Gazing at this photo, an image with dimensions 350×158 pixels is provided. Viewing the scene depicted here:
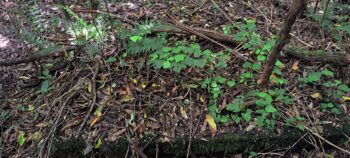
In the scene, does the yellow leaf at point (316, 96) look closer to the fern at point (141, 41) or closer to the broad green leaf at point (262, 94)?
the broad green leaf at point (262, 94)

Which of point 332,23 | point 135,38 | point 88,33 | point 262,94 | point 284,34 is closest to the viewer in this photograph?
point 284,34

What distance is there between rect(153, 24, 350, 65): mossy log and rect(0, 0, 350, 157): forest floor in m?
0.05

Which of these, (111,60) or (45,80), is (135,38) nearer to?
(111,60)

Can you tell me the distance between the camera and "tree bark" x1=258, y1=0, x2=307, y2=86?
213 centimetres

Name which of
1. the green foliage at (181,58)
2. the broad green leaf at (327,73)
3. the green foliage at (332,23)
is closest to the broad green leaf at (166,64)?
the green foliage at (181,58)

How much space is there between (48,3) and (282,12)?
325 centimetres

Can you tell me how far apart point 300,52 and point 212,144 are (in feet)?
5.00

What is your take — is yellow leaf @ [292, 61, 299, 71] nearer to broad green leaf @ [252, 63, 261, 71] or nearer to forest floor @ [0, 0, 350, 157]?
forest floor @ [0, 0, 350, 157]

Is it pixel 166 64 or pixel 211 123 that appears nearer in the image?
pixel 211 123

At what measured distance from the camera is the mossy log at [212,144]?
8.46 feet

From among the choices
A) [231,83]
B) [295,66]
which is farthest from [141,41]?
[295,66]

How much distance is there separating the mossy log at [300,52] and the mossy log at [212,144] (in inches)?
30.5

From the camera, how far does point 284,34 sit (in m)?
2.33

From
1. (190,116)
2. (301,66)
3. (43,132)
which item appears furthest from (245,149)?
(43,132)
